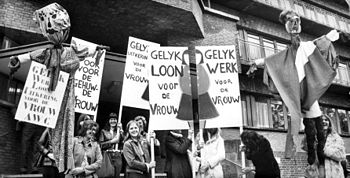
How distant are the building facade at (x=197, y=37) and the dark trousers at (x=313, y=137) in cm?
424

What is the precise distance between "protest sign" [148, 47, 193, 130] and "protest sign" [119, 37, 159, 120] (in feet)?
1.77

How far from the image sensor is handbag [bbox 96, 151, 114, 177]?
5.08 metres

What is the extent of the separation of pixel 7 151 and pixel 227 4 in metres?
9.66

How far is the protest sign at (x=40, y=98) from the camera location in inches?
151

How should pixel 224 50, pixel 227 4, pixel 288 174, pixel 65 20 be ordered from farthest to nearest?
pixel 227 4 → pixel 288 174 → pixel 224 50 → pixel 65 20

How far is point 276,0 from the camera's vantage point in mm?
14344

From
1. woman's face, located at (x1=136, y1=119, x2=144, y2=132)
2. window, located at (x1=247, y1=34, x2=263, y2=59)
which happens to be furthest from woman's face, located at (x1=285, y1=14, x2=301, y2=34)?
window, located at (x1=247, y1=34, x2=263, y2=59)

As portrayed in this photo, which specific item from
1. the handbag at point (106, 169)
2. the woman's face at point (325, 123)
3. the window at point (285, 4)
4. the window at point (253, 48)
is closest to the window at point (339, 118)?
the window at point (253, 48)

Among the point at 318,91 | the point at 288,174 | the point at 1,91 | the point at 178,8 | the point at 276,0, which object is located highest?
the point at 276,0

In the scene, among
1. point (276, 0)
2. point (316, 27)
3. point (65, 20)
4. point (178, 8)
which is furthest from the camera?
point (316, 27)

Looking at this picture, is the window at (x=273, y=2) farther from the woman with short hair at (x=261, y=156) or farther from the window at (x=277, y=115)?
the woman with short hair at (x=261, y=156)

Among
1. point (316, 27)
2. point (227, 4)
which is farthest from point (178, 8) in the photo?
point (316, 27)

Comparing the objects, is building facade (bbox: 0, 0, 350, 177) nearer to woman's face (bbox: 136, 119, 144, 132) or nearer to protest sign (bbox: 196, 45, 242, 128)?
protest sign (bbox: 196, 45, 242, 128)

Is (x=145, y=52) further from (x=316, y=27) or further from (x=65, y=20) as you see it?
(x=316, y=27)
